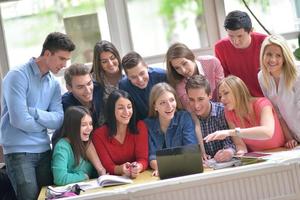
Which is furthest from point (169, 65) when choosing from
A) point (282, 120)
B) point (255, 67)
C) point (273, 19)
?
point (273, 19)

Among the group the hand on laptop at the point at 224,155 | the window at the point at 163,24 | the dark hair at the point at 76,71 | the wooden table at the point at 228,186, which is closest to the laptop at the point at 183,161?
the wooden table at the point at 228,186

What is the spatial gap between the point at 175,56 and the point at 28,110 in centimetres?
95

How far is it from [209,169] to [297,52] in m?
1.53

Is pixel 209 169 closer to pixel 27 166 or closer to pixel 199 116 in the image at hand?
pixel 199 116

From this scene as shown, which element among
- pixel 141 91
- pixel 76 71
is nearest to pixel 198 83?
pixel 141 91

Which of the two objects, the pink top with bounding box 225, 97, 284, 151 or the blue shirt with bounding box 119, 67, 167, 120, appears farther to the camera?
the blue shirt with bounding box 119, 67, 167, 120

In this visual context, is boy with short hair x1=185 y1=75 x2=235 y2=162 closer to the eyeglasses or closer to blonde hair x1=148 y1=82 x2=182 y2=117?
blonde hair x1=148 y1=82 x2=182 y2=117

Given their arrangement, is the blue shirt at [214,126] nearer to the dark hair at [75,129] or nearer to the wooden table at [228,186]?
the wooden table at [228,186]

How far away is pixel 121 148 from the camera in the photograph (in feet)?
9.05

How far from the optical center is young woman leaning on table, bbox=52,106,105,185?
2654mm

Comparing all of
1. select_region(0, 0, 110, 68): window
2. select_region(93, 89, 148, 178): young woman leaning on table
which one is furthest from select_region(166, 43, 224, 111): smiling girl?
select_region(0, 0, 110, 68): window

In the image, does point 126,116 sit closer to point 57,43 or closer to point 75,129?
point 75,129

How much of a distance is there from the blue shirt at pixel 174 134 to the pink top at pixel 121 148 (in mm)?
43

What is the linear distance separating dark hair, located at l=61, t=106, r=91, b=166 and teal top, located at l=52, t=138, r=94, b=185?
29 millimetres
